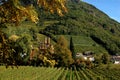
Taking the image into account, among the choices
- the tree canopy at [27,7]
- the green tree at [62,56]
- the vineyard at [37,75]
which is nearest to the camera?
the tree canopy at [27,7]

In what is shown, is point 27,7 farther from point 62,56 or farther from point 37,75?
point 62,56

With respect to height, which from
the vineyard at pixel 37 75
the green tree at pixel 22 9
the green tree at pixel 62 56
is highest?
the green tree at pixel 22 9

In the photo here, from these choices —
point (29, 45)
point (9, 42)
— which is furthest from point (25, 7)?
point (29, 45)

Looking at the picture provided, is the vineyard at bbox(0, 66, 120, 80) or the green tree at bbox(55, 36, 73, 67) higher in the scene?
the green tree at bbox(55, 36, 73, 67)

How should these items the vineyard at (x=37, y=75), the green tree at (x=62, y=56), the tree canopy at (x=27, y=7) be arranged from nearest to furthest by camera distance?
1. the tree canopy at (x=27, y=7)
2. the vineyard at (x=37, y=75)
3. the green tree at (x=62, y=56)

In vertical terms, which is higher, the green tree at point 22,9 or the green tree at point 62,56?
the green tree at point 22,9

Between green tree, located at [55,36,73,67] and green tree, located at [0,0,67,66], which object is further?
green tree, located at [55,36,73,67]

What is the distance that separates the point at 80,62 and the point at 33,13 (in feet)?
389

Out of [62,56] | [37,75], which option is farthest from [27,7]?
[62,56]

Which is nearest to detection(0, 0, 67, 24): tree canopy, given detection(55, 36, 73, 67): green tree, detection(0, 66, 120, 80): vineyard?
detection(0, 66, 120, 80): vineyard

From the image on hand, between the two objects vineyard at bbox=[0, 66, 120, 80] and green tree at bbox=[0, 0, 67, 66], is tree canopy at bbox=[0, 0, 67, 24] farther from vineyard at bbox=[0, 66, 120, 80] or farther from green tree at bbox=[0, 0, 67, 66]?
vineyard at bbox=[0, 66, 120, 80]

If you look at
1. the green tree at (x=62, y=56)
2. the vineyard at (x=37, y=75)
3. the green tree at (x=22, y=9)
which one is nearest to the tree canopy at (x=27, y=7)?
the green tree at (x=22, y=9)

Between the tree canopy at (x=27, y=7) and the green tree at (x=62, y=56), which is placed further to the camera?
the green tree at (x=62, y=56)

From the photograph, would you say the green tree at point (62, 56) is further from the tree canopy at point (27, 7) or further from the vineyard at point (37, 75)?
the tree canopy at point (27, 7)
